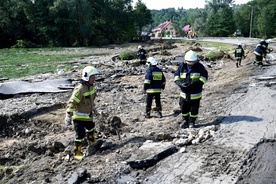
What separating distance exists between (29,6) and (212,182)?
45133 mm

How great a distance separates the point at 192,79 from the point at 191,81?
5 cm

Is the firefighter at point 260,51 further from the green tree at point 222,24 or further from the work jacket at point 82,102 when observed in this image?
the green tree at point 222,24

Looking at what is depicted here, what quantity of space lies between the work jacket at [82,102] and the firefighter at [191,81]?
1.99m

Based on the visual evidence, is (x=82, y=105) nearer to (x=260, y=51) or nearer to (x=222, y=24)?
(x=260, y=51)

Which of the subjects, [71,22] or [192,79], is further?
[71,22]

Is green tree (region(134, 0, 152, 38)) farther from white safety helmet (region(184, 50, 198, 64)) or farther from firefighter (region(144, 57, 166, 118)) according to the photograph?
white safety helmet (region(184, 50, 198, 64))

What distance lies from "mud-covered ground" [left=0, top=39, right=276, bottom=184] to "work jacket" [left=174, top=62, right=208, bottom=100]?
0.76 metres

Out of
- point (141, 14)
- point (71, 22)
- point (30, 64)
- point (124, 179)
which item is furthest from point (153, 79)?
point (141, 14)

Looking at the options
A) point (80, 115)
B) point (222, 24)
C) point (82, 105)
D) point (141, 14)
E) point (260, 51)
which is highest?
point (141, 14)

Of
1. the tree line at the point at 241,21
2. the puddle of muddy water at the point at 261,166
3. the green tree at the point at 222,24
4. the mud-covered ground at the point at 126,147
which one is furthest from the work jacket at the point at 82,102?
the green tree at the point at 222,24

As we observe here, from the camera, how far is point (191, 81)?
630 cm

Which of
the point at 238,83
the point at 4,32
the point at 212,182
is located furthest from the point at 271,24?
the point at 212,182

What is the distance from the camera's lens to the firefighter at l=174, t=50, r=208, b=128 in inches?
247

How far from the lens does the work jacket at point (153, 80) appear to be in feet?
25.5
